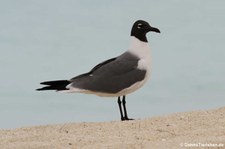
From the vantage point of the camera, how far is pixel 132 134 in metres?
7.11

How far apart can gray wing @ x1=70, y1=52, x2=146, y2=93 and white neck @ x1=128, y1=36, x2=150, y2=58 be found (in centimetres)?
15

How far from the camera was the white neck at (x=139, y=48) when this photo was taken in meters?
9.06

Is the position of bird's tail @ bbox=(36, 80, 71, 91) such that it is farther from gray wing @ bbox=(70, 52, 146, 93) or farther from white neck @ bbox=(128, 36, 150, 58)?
white neck @ bbox=(128, 36, 150, 58)

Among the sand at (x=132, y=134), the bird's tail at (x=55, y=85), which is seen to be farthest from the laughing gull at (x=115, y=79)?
the sand at (x=132, y=134)

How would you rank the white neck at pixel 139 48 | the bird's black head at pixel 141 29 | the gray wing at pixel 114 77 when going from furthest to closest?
the bird's black head at pixel 141 29 < the white neck at pixel 139 48 < the gray wing at pixel 114 77

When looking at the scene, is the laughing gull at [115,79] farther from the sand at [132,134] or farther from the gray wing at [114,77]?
the sand at [132,134]

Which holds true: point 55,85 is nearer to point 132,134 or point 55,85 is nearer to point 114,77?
point 114,77

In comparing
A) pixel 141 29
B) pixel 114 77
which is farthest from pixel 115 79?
pixel 141 29

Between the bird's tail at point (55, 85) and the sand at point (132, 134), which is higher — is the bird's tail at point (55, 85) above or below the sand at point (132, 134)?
above

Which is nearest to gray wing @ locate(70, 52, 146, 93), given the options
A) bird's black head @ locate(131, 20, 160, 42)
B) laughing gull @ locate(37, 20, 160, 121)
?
laughing gull @ locate(37, 20, 160, 121)

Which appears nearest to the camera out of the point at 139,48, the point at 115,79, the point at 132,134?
the point at 132,134

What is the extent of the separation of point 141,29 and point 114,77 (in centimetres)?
109

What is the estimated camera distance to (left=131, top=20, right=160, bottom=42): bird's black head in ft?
30.5

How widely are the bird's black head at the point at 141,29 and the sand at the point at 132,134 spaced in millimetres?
1570
